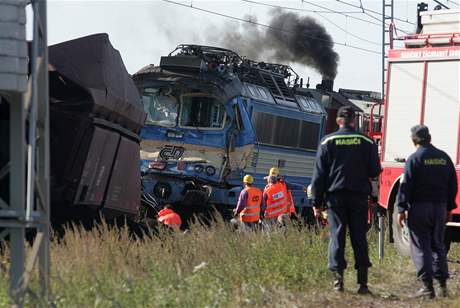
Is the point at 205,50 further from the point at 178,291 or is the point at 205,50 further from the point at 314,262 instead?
the point at 178,291

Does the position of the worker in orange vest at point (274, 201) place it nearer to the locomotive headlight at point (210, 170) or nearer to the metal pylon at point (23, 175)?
the locomotive headlight at point (210, 170)

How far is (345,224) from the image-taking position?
→ 8.88 meters

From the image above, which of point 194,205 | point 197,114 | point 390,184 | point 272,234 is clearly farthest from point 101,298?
point 197,114

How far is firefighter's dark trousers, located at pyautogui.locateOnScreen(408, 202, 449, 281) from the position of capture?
8977 mm

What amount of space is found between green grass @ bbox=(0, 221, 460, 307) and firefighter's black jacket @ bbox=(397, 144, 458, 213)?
3.21 ft

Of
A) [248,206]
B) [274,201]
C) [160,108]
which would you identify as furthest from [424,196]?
[160,108]

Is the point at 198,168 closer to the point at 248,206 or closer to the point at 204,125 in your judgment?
the point at 204,125

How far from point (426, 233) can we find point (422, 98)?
13.1ft

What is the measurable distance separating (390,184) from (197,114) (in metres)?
8.28

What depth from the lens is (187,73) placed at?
66.2 ft

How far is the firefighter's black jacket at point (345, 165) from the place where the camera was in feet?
28.7

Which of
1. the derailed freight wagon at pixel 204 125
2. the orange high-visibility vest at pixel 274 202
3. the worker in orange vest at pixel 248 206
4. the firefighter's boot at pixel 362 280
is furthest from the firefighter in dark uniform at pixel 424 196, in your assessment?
the derailed freight wagon at pixel 204 125

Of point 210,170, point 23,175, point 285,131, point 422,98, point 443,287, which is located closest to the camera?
point 23,175

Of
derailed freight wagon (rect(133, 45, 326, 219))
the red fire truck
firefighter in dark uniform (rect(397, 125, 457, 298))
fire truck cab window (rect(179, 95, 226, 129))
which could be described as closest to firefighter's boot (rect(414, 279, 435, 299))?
firefighter in dark uniform (rect(397, 125, 457, 298))
